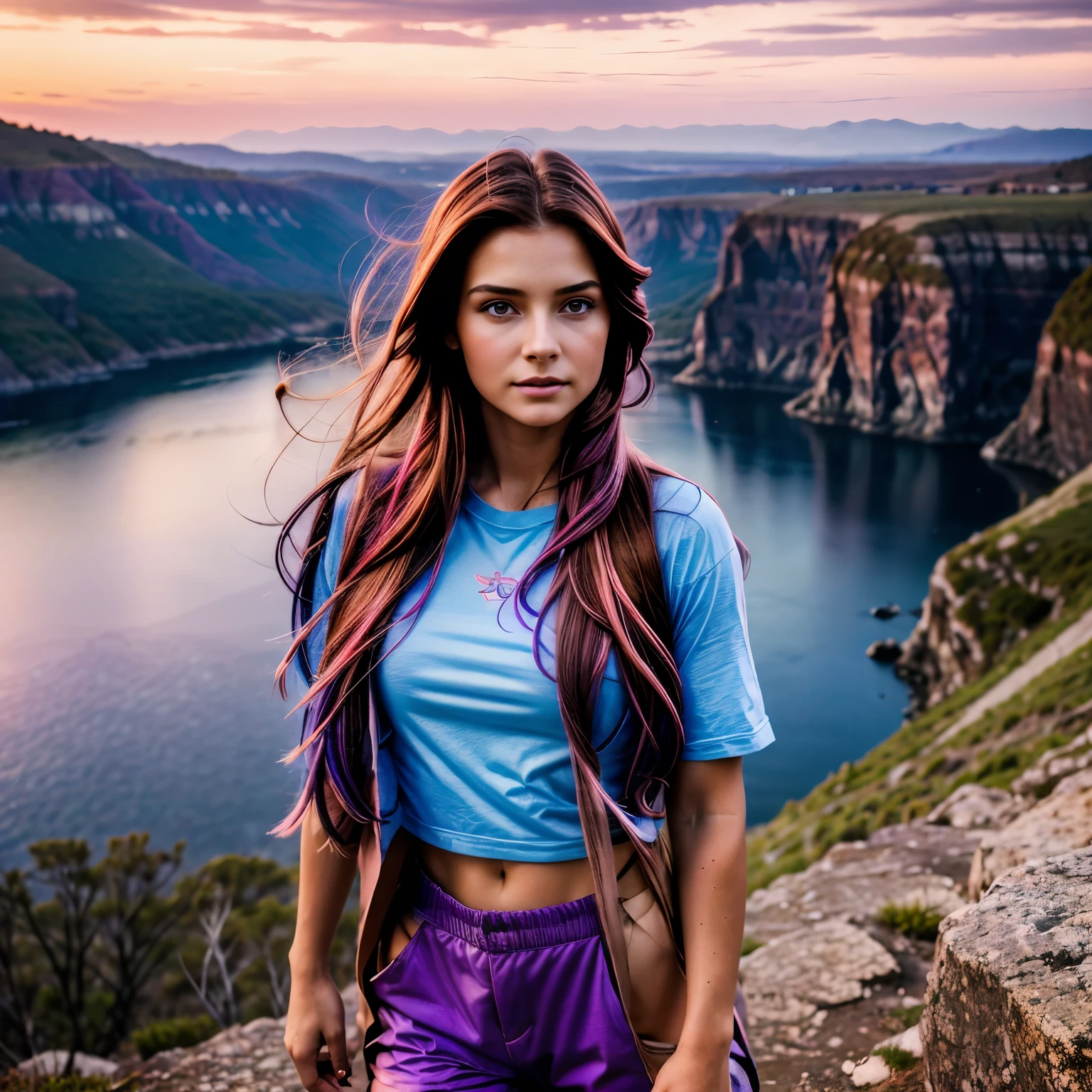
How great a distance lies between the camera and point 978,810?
8805mm

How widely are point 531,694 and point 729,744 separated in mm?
486

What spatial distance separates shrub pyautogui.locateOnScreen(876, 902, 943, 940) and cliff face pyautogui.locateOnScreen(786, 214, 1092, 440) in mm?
104479

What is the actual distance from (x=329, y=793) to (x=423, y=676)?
1.78 feet

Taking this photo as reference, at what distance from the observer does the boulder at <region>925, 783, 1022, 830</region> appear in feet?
27.7

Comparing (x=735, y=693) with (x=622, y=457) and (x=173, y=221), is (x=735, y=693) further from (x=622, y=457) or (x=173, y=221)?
(x=173, y=221)

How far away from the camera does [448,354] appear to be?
9.91ft

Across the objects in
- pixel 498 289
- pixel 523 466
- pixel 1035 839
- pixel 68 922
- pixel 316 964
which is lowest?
pixel 68 922

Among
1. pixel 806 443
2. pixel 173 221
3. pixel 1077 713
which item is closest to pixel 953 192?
pixel 806 443

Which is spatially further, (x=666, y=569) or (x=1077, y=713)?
(x=1077, y=713)

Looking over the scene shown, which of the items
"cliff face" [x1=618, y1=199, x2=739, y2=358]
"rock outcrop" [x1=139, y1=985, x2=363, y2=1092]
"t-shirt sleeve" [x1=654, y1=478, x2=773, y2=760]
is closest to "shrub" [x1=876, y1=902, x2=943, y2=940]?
"rock outcrop" [x1=139, y1=985, x2=363, y2=1092]

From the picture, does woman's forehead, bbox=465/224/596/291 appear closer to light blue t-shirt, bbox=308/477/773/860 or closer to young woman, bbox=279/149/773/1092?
young woman, bbox=279/149/773/1092

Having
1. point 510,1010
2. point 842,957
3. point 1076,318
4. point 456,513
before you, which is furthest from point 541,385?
point 1076,318

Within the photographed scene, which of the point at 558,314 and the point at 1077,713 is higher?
the point at 558,314

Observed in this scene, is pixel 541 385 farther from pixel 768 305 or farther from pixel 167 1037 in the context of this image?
pixel 768 305
